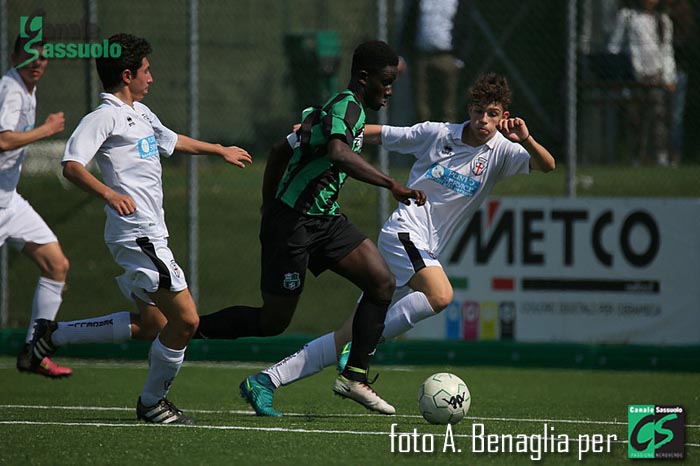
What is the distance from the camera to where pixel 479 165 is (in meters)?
7.97

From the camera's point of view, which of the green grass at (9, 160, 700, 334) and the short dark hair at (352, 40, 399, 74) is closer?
the short dark hair at (352, 40, 399, 74)

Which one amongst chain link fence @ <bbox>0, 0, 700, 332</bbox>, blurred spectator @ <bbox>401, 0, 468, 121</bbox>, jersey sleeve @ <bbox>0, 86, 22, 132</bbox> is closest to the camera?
jersey sleeve @ <bbox>0, 86, 22, 132</bbox>

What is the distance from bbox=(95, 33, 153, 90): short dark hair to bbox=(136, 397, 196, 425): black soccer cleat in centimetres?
188

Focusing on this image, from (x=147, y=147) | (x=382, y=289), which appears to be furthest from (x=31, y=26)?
(x=382, y=289)

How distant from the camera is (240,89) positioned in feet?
45.7

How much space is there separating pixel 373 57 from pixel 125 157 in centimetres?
154

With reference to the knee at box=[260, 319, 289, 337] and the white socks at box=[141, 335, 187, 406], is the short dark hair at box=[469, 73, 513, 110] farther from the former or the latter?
the white socks at box=[141, 335, 187, 406]

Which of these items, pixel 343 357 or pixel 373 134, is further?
pixel 373 134

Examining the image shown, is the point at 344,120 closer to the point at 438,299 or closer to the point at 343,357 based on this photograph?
the point at 343,357

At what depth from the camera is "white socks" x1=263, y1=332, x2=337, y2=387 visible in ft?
22.9

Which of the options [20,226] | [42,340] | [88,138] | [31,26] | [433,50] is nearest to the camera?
[88,138]

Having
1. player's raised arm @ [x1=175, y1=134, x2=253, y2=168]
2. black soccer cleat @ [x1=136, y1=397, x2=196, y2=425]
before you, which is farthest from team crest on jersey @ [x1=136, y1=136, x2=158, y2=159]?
black soccer cleat @ [x1=136, y1=397, x2=196, y2=425]

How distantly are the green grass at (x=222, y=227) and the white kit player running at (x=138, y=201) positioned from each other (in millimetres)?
4156

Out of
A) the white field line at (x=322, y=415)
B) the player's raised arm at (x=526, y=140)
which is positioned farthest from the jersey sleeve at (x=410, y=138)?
the white field line at (x=322, y=415)
